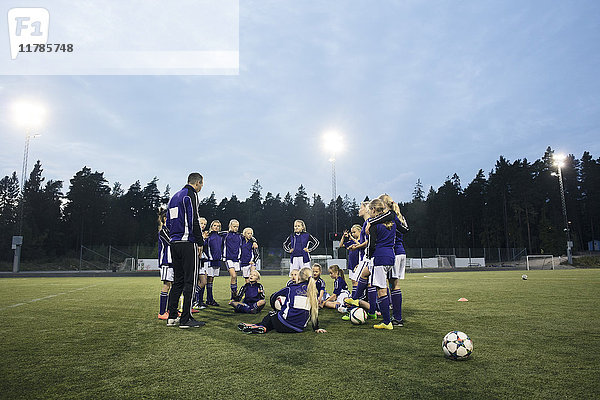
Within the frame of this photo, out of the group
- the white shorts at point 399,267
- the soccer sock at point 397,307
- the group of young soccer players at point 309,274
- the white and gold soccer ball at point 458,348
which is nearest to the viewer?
the white and gold soccer ball at point 458,348

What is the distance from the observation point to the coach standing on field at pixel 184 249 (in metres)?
5.77

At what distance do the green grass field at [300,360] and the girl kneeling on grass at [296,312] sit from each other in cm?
18

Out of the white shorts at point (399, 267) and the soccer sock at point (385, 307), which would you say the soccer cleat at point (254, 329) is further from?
the white shorts at point (399, 267)

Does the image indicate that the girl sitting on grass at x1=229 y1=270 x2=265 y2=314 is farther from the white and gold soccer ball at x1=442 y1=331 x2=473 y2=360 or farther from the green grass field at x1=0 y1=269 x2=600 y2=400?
the white and gold soccer ball at x1=442 y1=331 x2=473 y2=360

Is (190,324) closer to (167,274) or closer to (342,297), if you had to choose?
(167,274)

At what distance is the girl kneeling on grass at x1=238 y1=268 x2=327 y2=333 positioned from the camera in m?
5.24

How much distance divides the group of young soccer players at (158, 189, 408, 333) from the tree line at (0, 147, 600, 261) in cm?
4577

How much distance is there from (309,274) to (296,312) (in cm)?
59

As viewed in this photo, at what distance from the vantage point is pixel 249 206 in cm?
8869

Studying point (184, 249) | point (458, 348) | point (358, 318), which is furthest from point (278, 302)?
point (458, 348)

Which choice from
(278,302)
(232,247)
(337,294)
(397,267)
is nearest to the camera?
(278,302)

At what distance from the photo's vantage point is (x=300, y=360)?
371 centimetres

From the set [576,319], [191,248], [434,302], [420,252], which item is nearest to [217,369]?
[191,248]

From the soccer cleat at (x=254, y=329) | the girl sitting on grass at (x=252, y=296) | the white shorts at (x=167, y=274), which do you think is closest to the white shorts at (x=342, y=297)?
the girl sitting on grass at (x=252, y=296)
